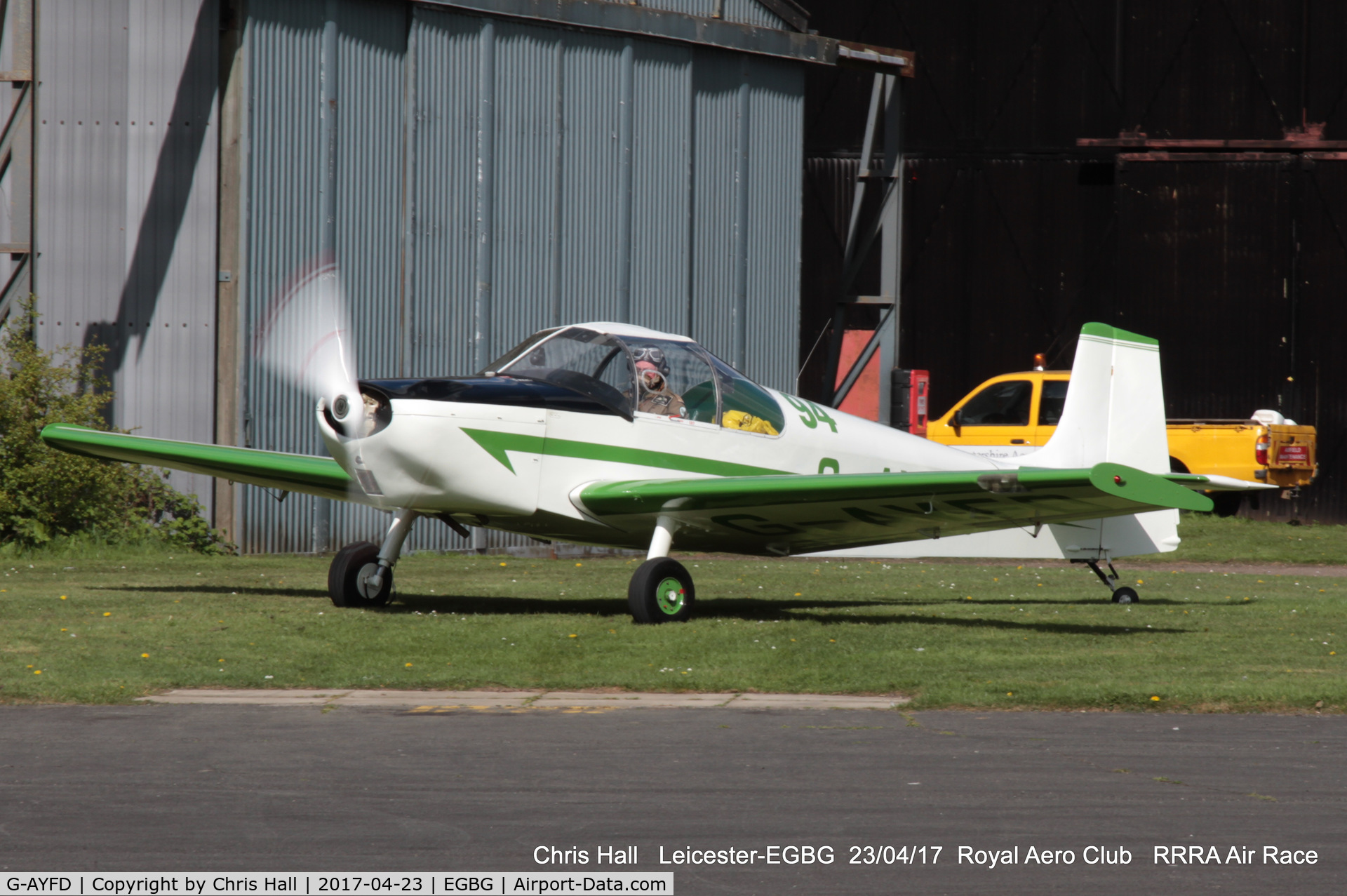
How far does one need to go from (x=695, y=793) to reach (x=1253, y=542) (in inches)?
688

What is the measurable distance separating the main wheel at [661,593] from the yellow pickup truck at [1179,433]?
11.9 m

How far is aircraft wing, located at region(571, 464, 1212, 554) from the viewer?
9.05m

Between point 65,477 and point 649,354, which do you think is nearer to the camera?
point 649,354

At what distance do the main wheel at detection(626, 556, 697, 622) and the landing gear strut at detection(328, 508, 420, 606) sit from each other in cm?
187

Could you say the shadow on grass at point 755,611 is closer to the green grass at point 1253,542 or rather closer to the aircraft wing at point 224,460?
the aircraft wing at point 224,460

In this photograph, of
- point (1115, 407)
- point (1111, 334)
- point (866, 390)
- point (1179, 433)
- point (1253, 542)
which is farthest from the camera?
point (866, 390)

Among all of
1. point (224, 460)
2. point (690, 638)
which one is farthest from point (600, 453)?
point (224, 460)

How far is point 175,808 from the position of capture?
466 cm

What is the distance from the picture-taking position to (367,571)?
10.8 meters

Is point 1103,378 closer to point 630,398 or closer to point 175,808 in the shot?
point 630,398

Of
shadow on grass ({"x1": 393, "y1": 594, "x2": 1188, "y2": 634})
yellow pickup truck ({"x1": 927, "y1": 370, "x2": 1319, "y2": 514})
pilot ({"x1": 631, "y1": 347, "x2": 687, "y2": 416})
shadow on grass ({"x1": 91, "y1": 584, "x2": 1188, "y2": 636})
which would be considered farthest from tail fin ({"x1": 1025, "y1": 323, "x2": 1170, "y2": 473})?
yellow pickup truck ({"x1": 927, "y1": 370, "x2": 1319, "y2": 514})
